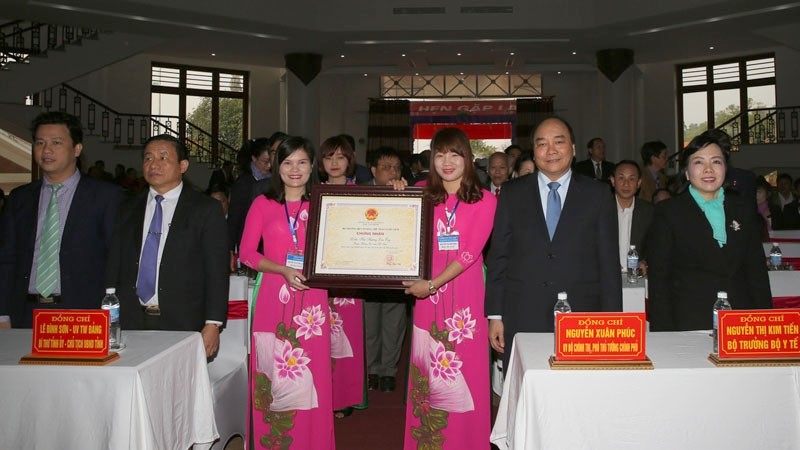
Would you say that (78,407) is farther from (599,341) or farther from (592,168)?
(592,168)

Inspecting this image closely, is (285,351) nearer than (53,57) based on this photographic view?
Yes

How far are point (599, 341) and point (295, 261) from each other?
136cm

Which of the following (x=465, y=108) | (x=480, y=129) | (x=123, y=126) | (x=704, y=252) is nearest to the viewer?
(x=704, y=252)

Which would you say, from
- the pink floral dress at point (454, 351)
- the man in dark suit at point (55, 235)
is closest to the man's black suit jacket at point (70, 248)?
the man in dark suit at point (55, 235)

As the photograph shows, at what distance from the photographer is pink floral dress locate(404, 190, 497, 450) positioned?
111 inches

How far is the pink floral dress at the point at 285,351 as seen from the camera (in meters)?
2.89

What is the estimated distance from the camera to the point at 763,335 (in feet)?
6.67

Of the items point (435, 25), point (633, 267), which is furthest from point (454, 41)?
point (633, 267)

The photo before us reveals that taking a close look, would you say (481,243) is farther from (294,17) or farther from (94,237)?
(294,17)

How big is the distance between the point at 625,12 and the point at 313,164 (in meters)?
10.0

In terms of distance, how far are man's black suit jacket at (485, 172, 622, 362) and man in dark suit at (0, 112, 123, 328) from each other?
1583 millimetres

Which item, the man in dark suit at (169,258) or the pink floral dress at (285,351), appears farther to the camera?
the pink floral dress at (285,351)

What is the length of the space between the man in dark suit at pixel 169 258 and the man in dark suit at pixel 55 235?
0.18m

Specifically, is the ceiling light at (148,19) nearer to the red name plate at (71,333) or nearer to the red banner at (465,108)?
the red banner at (465,108)
